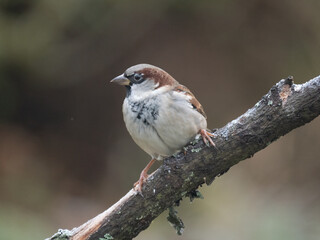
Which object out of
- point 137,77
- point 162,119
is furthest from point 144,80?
point 162,119

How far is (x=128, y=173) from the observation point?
566cm

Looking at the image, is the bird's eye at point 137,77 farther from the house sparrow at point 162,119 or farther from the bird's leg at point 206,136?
the bird's leg at point 206,136

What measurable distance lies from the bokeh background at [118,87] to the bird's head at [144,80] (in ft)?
8.18

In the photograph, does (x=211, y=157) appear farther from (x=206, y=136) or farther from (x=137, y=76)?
(x=137, y=76)

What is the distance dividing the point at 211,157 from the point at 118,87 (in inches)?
140

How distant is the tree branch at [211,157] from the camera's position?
2.21m

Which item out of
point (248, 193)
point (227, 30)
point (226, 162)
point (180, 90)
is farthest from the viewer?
point (227, 30)

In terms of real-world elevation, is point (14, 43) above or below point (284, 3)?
above

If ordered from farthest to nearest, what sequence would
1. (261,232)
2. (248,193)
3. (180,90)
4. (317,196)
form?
(248,193) → (317,196) → (261,232) → (180,90)

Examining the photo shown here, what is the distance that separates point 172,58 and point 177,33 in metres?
0.31

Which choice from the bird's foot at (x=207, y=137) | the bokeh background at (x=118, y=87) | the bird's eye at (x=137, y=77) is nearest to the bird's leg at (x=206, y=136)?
the bird's foot at (x=207, y=137)

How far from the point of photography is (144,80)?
2.97 metres

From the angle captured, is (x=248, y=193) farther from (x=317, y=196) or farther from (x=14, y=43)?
(x=14, y=43)

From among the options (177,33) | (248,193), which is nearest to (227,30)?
(177,33)
